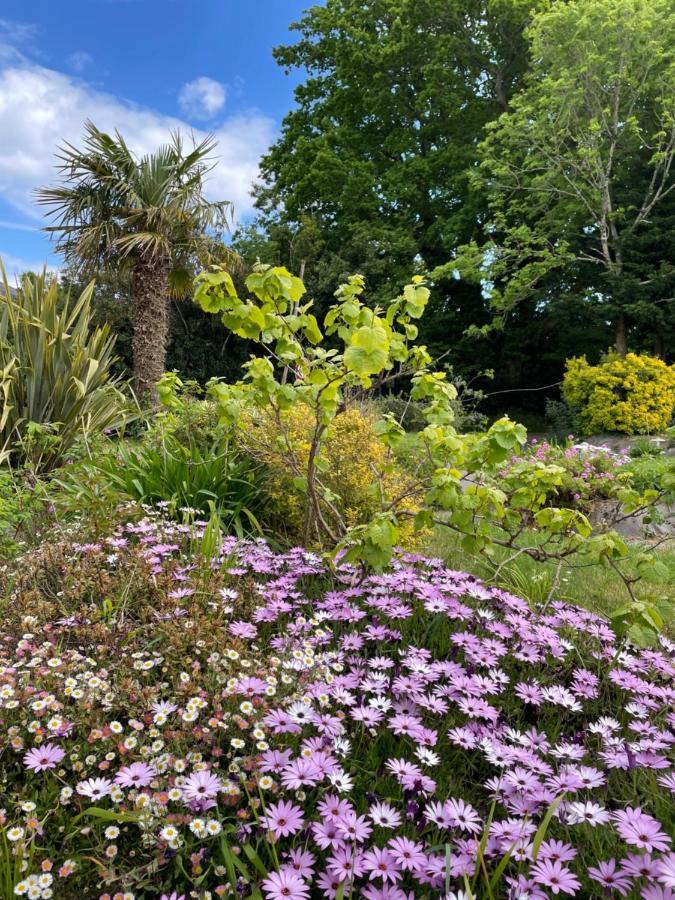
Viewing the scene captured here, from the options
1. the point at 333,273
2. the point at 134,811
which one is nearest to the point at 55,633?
the point at 134,811

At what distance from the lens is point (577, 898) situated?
3.21ft

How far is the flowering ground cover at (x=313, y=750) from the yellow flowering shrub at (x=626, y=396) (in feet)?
32.8

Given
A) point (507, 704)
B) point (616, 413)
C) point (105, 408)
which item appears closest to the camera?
point (507, 704)

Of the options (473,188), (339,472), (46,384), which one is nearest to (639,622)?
(339,472)

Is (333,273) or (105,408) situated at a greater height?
(333,273)

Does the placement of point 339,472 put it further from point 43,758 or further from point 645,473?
point 645,473

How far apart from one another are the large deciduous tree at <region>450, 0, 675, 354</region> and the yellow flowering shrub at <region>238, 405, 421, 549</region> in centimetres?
1118

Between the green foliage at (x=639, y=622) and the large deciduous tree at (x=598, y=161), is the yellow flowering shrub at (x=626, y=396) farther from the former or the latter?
the green foliage at (x=639, y=622)

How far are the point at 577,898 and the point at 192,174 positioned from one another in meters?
12.5

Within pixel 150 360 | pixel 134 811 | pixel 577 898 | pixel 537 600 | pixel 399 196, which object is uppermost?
pixel 399 196

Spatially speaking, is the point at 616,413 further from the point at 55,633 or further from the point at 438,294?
the point at 55,633

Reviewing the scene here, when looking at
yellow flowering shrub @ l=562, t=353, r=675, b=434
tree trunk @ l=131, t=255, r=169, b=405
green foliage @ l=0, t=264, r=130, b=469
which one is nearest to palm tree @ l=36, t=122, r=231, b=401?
tree trunk @ l=131, t=255, r=169, b=405

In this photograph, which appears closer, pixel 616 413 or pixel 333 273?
pixel 616 413

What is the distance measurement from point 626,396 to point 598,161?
18.2ft
